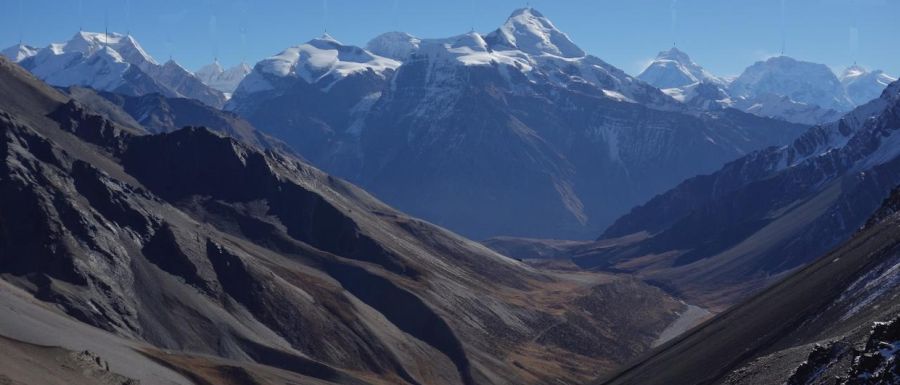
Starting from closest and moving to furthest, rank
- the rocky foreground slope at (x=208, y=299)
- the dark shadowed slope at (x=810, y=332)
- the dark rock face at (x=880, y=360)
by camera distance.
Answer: the dark rock face at (x=880, y=360) → the dark shadowed slope at (x=810, y=332) → the rocky foreground slope at (x=208, y=299)

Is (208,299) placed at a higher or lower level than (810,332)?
lower

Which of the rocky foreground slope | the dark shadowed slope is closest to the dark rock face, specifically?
the dark shadowed slope

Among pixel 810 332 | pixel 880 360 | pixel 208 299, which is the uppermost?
pixel 880 360

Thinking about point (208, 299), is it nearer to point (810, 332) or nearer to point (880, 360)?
point (810, 332)

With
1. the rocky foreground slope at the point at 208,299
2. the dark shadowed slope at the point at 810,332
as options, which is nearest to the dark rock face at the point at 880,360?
the dark shadowed slope at the point at 810,332

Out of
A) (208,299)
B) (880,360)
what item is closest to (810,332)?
(880,360)

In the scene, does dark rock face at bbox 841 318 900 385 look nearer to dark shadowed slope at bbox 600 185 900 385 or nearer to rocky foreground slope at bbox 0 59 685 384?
dark shadowed slope at bbox 600 185 900 385

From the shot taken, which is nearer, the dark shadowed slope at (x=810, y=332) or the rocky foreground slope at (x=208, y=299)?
the dark shadowed slope at (x=810, y=332)

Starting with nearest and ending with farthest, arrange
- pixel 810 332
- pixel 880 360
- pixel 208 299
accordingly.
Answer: pixel 880 360, pixel 810 332, pixel 208 299

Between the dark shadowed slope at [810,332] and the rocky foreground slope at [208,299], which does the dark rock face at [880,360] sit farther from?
the rocky foreground slope at [208,299]
